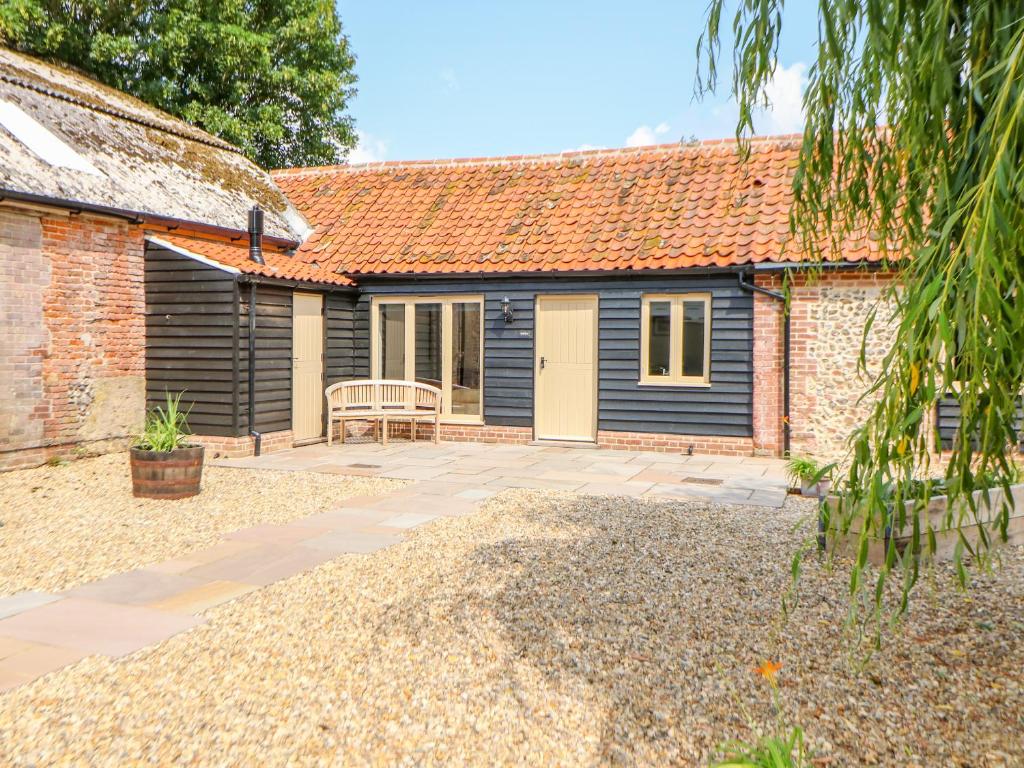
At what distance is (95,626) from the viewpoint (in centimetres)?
448

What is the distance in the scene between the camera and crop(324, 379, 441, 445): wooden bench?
12.5 metres

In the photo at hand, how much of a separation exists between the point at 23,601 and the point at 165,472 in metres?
3.16

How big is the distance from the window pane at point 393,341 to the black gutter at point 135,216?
2100mm

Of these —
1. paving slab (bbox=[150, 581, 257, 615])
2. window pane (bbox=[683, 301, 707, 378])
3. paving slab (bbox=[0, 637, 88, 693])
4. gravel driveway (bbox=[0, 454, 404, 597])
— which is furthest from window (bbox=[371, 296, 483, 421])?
paving slab (bbox=[0, 637, 88, 693])

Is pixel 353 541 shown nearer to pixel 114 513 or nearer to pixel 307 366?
pixel 114 513

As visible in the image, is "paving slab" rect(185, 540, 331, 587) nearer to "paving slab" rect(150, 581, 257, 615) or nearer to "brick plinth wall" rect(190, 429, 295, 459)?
"paving slab" rect(150, 581, 257, 615)

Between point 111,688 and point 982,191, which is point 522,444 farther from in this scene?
point 982,191

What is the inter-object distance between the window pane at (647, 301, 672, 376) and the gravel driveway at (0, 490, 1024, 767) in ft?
21.2

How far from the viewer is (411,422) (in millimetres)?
13172

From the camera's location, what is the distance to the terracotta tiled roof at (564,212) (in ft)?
39.3

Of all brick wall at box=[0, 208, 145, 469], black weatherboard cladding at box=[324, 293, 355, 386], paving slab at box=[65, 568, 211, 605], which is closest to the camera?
paving slab at box=[65, 568, 211, 605]

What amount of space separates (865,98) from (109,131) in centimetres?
1245

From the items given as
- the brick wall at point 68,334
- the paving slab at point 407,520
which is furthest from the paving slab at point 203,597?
the brick wall at point 68,334

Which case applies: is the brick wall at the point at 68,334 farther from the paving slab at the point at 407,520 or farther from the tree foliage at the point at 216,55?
the tree foliage at the point at 216,55
